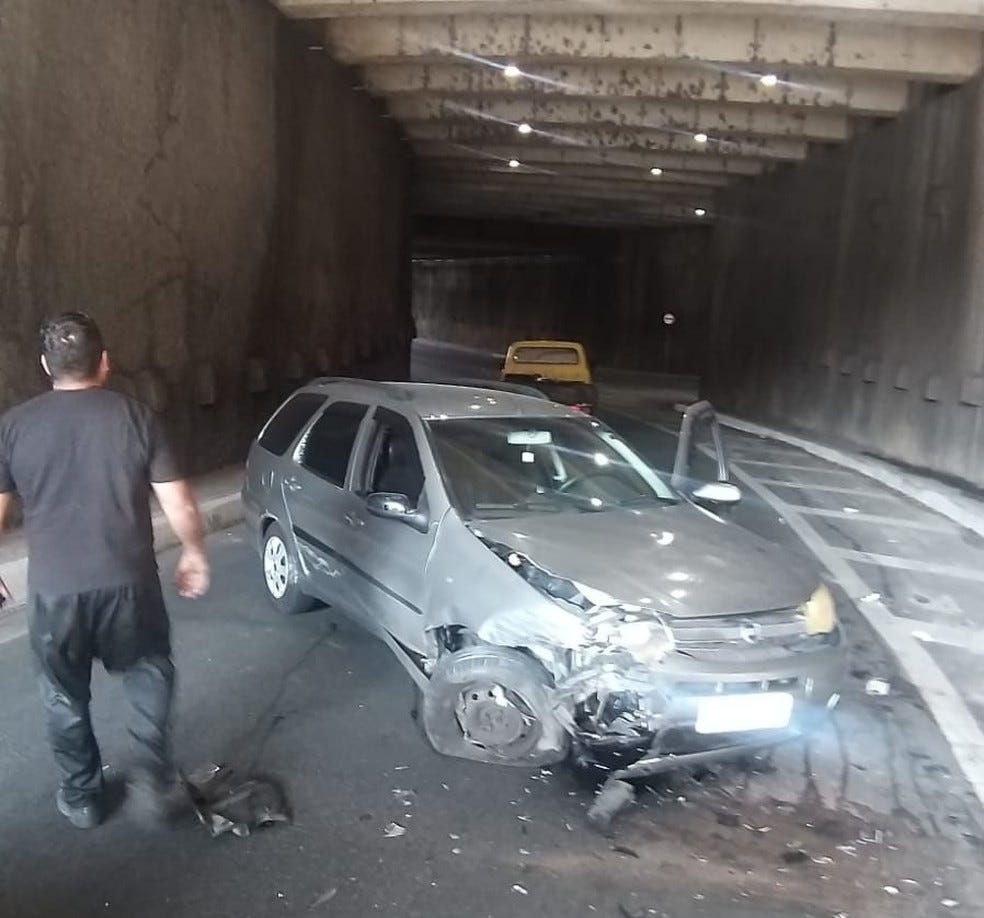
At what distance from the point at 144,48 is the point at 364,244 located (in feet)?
28.2

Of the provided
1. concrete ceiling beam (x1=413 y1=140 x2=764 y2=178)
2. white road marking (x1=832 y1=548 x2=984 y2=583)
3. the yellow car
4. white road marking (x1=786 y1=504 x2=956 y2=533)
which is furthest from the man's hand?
concrete ceiling beam (x1=413 y1=140 x2=764 y2=178)

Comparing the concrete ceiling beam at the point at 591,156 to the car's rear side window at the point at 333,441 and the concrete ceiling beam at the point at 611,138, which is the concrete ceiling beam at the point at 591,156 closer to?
the concrete ceiling beam at the point at 611,138

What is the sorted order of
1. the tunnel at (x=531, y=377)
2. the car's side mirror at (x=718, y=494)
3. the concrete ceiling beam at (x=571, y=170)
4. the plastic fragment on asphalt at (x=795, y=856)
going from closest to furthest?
the plastic fragment on asphalt at (x=795, y=856) → the tunnel at (x=531, y=377) → the car's side mirror at (x=718, y=494) → the concrete ceiling beam at (x=571, y=170)

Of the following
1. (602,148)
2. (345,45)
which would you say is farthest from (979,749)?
(602,148)

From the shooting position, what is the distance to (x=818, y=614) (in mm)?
4426

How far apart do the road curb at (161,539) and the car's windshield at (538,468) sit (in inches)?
101

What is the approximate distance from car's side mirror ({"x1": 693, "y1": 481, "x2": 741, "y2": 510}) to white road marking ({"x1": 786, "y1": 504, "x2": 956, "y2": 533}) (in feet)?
17.1

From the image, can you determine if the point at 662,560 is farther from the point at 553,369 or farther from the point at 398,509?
the point at 553,369

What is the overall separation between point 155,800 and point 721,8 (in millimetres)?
9948

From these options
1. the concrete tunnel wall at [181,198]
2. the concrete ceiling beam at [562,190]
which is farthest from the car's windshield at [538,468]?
the concrete ceiling beam at [562,190]

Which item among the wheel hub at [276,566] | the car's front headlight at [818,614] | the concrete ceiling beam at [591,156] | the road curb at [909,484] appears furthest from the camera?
the concrete ceiling beam at [591,156]

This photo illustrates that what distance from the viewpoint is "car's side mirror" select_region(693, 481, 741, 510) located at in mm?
5840

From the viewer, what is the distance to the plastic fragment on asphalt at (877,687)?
219 inches

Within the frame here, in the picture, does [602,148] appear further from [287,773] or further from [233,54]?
[287,773]
